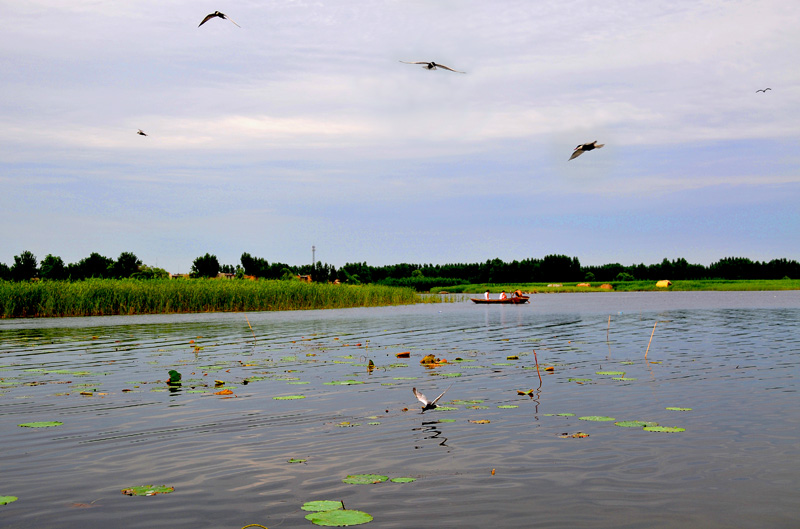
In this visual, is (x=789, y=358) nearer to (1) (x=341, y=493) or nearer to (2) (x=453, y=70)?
(2) (x=453, y=70)

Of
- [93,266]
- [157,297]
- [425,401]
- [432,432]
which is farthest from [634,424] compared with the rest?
[93,266]

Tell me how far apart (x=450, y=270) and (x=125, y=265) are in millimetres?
82751

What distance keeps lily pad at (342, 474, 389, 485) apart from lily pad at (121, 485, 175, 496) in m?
1.94

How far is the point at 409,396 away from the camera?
13.4 metres

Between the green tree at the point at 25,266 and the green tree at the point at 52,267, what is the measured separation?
4.12 metres

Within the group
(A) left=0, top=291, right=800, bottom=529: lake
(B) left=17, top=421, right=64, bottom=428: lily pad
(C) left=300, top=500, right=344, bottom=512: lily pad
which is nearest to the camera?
(C) left=300, top=500, right=344, bottom=512: lily pad

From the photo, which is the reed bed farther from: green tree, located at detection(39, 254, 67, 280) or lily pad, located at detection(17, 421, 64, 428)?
green tree, located at detection(39, 254, 67, 280)

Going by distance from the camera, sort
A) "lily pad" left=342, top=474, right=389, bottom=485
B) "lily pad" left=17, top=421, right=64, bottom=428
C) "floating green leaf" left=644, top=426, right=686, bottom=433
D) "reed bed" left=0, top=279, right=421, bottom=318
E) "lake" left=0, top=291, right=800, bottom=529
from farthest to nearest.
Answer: "reed bed" left=0, top=279, right=421, bottom=318 → "lily pad" left=17, top=421, right=64, bottom=428 → "floating green leaf" left=644, top=426, right=686, bottom=433 → "lily pad" left=342, top=474, right=389, bottom=485 → "lake" left=0, top=291, right=800, bottom=529

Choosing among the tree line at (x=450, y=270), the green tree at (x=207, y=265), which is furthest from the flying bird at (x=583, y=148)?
the green tree at (x=207, y=265)

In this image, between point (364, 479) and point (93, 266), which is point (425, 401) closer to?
point (364, 479)

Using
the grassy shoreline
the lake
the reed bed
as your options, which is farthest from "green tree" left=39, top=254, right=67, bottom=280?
the lake

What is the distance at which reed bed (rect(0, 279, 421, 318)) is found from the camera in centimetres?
4394

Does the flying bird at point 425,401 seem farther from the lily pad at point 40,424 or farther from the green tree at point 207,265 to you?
the green tree at point 207,265

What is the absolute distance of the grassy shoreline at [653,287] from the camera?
123m
